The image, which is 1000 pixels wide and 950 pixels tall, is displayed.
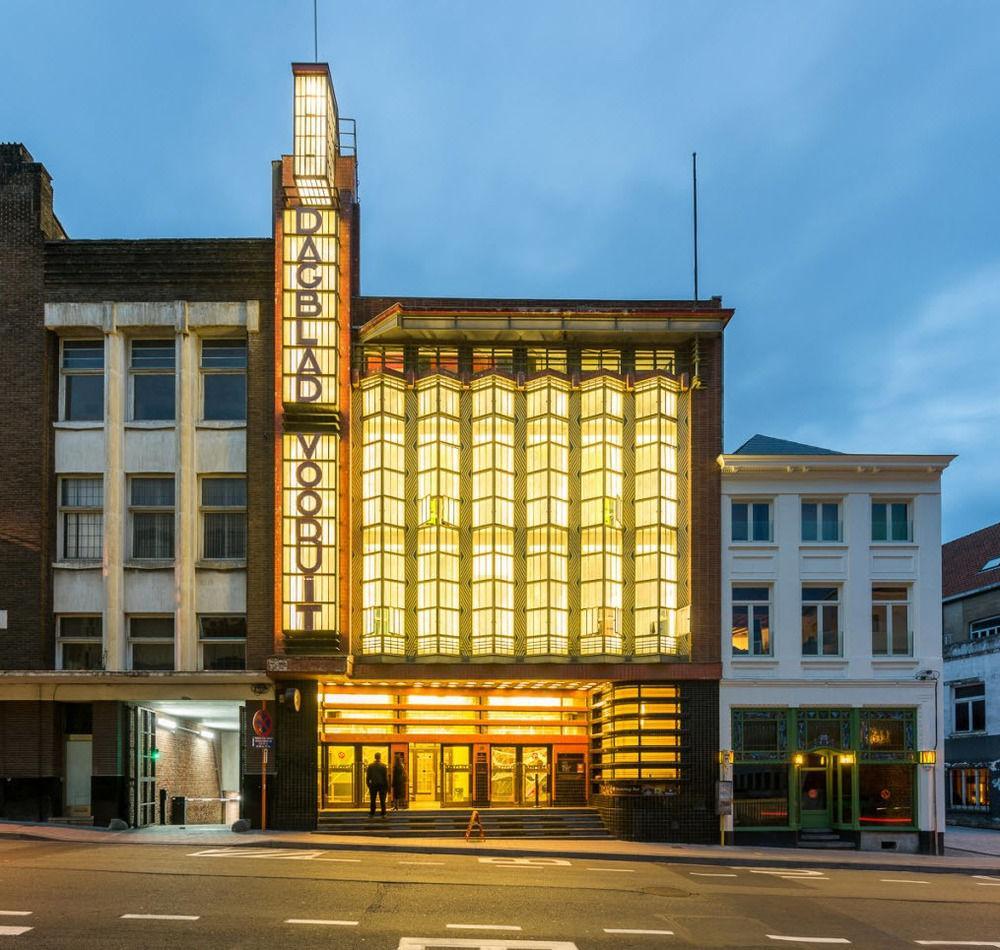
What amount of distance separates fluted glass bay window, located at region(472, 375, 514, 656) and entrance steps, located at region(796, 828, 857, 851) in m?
9.11

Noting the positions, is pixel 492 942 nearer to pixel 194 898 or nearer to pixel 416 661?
pixel 194 898

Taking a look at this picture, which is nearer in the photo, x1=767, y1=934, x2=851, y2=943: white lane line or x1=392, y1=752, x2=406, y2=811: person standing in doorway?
x1=767, y1=934, x2=851, y2=943: white lane line

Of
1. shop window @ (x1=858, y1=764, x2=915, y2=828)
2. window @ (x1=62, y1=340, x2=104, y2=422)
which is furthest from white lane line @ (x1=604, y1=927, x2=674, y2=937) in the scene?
window @ (x1=62, y1=340, x2=104, y2=422)

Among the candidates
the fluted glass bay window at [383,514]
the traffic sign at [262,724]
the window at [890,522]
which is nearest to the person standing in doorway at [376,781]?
the fluted glass bay window at [383,514]

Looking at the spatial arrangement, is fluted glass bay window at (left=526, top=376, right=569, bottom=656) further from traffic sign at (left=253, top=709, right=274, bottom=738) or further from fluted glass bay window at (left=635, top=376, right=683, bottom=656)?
traffic sign at (left=253, top=709, right=274, bottom=738)

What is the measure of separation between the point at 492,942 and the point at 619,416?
1916cm

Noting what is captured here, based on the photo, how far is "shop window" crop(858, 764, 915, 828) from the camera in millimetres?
30328

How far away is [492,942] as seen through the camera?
1355cm

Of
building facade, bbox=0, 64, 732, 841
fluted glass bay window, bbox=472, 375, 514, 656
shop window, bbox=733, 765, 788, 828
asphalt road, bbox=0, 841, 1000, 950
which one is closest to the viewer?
asphalt road, bbox=0, 841, 1000, 950

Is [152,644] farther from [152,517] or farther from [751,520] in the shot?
[751,520]

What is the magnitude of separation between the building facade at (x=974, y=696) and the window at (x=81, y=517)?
31.9m

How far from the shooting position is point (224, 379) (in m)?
31.4

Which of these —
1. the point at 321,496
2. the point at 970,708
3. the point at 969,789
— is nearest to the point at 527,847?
the point at 321,496

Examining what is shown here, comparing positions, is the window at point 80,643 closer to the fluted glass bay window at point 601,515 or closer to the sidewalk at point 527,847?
the sidewalk at point 527,847
